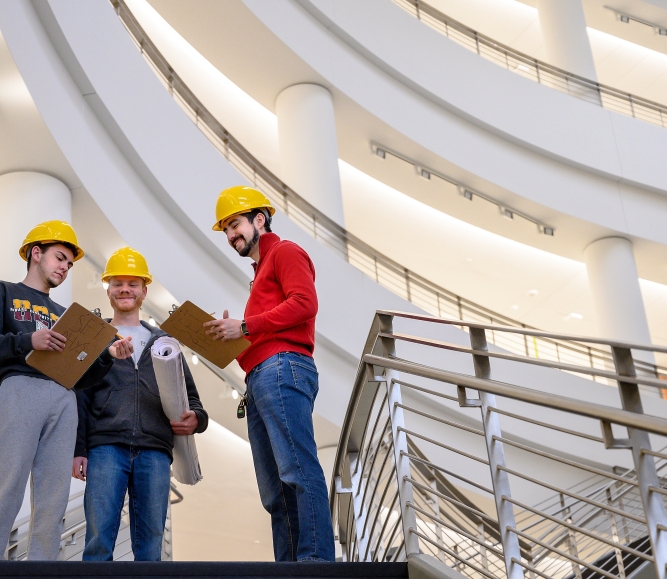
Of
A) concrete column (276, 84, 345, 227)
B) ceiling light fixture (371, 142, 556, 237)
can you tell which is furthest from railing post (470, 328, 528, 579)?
ceiling light fixture (371, 142, 556, 237)

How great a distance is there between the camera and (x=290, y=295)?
3.18m

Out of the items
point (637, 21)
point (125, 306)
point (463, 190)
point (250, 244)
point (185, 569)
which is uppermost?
point (637, 21)

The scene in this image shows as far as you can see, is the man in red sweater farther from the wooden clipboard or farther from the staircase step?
the staircase step

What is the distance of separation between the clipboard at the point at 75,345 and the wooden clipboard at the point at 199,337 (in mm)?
245

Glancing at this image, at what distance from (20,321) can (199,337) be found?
0.79 metres

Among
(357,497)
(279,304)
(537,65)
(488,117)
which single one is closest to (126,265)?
(279,304)

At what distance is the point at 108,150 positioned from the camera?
6863mm

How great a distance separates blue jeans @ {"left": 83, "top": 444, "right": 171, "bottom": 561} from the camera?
3.22 metres

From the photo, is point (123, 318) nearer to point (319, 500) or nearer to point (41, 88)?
point (319, 500)

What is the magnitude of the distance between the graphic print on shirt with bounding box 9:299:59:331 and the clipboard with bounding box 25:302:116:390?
20 cm

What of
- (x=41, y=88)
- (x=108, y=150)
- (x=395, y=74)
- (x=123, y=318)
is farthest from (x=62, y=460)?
(x=395, y=74)

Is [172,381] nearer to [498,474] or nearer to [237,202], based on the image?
[237,202]

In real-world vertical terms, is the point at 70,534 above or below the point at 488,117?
below

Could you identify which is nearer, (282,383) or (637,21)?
(282,383)
